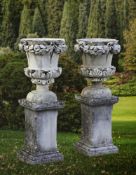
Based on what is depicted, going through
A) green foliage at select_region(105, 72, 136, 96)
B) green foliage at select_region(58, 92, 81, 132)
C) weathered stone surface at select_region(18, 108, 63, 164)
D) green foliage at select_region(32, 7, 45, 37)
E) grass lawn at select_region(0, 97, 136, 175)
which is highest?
green foliage at select_region(32, 7, 45, 37)

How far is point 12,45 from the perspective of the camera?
147 feet

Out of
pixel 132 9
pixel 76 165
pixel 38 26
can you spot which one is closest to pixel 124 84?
pixel 132 9

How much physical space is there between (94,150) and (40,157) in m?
1.04

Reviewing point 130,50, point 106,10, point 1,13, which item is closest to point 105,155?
point 130,50

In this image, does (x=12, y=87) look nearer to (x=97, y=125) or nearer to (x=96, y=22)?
(x=97, y=125)

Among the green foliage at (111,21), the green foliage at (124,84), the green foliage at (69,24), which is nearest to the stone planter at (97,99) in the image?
the green foliage at (124,84)

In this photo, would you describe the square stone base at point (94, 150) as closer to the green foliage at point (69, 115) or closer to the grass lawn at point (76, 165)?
the grass lawn at point (76, 165)

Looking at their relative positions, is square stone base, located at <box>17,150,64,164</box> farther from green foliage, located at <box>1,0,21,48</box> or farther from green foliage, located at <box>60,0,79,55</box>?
green foliage, located at <box>1,0,21,48</box>

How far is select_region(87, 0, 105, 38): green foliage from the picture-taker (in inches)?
1607

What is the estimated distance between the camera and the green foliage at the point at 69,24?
138 feet

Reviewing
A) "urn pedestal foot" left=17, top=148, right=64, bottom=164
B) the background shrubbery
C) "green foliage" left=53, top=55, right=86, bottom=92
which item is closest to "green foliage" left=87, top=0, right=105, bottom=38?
the background shrubbery

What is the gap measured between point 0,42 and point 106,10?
398 inches

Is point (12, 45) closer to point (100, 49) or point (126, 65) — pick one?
point (126, 65)

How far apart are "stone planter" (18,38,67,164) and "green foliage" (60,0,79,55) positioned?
33542 millimetres
